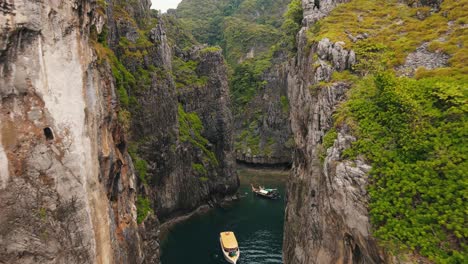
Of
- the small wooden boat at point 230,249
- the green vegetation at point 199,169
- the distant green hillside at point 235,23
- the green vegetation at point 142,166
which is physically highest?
the distant green hillside at point 235,23

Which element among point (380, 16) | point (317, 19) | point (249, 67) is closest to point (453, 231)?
point (380, 16)

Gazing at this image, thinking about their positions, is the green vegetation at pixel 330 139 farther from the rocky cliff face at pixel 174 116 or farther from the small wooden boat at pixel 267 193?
the small wooden boat at pixel 267 193

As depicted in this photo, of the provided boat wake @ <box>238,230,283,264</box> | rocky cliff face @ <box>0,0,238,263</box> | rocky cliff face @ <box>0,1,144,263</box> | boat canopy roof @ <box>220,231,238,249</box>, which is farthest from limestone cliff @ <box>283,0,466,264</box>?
rocky cliff face @ <box>0,1,144,263</box>

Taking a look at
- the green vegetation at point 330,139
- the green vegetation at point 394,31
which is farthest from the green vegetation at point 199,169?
the green vegetation at point 330,139

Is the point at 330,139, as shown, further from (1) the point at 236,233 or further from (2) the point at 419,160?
(1) the point at 236,233

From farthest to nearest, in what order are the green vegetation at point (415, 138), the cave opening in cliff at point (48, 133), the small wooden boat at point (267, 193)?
the small wooden boat at point (267, 193) → the cave opening in cliff at point (48, 133) → the green vegetation at point (415, 138)

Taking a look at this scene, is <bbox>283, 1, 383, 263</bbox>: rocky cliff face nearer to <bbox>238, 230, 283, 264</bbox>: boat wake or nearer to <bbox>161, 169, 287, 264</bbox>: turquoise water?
<bbox>238, 230, 283, 264</bbox>: boat wake

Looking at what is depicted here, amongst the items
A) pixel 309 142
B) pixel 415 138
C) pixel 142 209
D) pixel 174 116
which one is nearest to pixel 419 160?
pixel 415 138

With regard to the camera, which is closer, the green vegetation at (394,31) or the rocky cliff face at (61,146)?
the rocky cliff face at (61,146)
